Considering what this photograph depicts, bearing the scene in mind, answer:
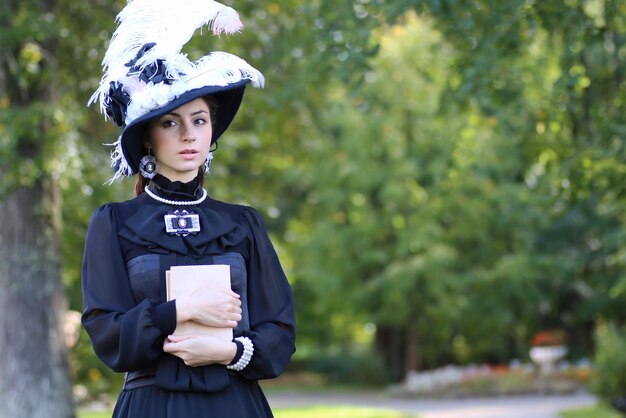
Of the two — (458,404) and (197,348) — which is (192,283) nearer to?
(197,348)

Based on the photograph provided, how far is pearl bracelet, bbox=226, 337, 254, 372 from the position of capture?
11.7ft

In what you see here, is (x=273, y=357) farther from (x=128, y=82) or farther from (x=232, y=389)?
(x=128, y=82)

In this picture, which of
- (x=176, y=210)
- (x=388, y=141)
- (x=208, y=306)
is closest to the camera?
(x=208, y=306)

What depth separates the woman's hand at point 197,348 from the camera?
11.4 ft

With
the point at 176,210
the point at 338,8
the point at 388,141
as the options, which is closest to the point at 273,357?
the point at 176,210

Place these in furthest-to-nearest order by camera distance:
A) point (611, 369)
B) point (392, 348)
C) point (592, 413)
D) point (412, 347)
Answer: point (392, 348) < point (412, 347) < point (592, 413) < point (611, 369)

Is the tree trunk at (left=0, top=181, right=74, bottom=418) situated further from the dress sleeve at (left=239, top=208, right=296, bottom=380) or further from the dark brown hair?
the dress sleeve at (left=239, top=208, right=296, bottom=380)

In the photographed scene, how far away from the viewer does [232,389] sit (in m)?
3.63

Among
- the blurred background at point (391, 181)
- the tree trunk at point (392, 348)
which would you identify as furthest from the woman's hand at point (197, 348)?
the tree trunk at point (392, 348)

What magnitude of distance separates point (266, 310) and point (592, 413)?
1443 cm

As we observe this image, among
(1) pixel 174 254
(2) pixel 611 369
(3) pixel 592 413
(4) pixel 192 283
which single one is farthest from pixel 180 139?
(3) pixel 592 413

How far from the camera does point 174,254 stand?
361cm

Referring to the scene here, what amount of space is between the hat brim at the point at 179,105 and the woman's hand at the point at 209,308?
54 centimetres

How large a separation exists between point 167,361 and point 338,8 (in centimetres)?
715
